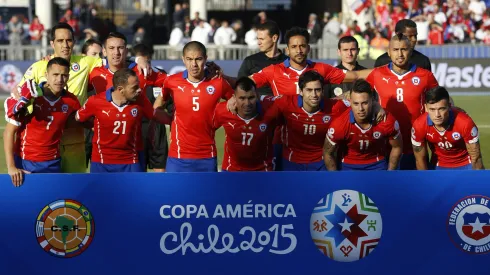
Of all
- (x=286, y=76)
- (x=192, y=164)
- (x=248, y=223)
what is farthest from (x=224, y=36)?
(x=248, y=223)

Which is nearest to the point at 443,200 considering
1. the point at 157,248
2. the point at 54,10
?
the point at 157,248

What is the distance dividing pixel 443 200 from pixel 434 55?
2085 cm

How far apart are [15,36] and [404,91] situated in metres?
21.9

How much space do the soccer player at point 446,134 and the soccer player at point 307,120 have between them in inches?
31.7

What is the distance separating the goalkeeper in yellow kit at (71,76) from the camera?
10125 millimetres

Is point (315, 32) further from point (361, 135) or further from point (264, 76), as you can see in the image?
point (361, 135)

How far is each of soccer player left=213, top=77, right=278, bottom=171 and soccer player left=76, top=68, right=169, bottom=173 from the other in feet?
2.66

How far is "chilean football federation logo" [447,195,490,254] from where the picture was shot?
8055 mm

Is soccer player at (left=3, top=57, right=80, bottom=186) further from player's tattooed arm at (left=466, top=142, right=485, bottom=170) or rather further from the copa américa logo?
player's tattooed arm at (left=466, top=142, right=485, bottom=170)

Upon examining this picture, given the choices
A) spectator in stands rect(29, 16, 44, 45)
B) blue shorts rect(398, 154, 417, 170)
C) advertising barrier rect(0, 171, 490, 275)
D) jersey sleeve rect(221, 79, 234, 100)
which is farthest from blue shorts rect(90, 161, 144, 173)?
spectator in stands rect(29, 16, 44, 45)

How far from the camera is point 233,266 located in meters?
8.08

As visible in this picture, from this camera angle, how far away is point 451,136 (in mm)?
9547

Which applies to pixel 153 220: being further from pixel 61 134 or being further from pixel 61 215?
pixel 61 134

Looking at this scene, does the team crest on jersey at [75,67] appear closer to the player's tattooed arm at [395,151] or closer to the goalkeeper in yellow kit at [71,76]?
the goalkeeper in yellow kit at [71,76]
